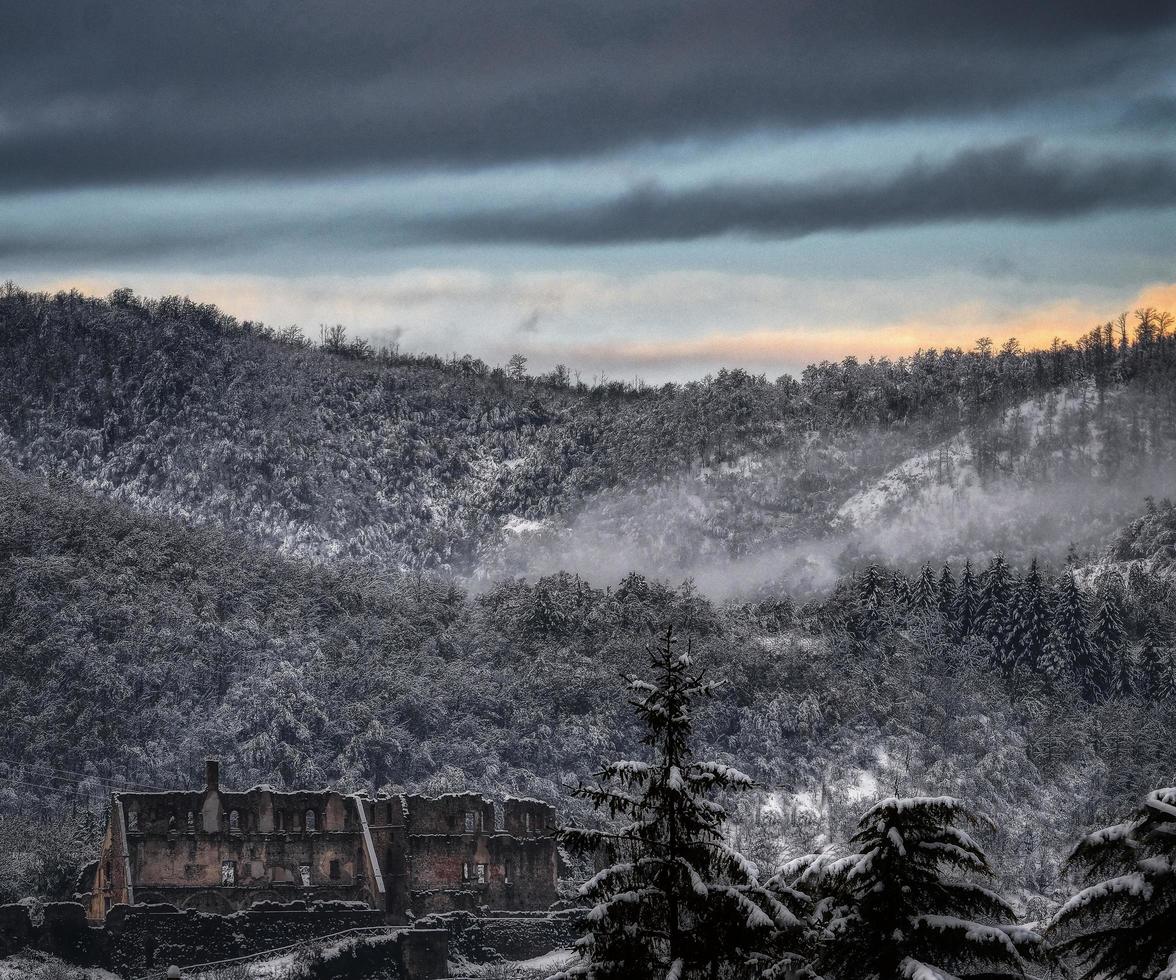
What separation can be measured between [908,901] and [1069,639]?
15964 cm

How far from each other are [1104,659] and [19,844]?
99972 mm

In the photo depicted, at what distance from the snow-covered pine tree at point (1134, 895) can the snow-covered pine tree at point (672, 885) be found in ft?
16.2

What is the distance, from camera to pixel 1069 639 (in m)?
192

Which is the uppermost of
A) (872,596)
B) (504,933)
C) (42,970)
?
(872,596)

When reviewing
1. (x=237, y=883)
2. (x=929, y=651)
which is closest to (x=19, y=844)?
(x=237, y=883)

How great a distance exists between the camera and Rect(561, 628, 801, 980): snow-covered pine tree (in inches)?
1449

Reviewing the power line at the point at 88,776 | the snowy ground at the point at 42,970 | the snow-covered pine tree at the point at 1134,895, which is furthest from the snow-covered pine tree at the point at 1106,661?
the snow-covered pine tree at the point at 1134,895

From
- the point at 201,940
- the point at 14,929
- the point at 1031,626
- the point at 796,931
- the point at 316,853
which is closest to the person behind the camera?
the point at 796,931

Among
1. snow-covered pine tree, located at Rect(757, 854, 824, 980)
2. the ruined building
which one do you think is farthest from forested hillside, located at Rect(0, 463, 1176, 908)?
snow-covered pine tree, located at Rect(757, 854, 824, 980)

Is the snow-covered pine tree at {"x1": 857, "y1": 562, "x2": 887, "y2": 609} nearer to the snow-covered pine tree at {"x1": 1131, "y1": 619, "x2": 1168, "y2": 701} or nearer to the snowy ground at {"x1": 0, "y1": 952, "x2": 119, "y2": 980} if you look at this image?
the snow-covered pine tree at {"x1": 1131, "y1": 619, "x2": 1168, "y2": 701}

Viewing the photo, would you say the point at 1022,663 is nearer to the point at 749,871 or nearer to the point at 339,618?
the point at 339,618

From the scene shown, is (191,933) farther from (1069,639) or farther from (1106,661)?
(1106,661)

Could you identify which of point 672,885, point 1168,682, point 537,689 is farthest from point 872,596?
point 672,885

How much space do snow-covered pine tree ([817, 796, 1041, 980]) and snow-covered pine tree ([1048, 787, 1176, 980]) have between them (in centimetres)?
166
